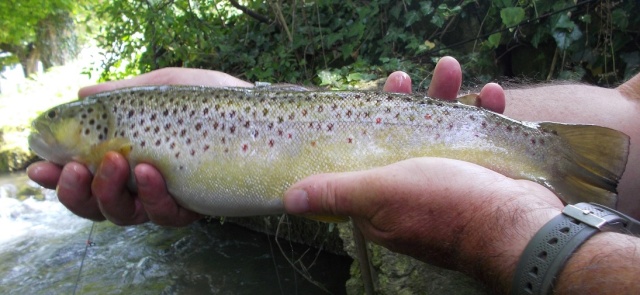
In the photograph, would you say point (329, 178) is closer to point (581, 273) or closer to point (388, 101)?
point (388, 101)

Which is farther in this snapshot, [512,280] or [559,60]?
[559,60]

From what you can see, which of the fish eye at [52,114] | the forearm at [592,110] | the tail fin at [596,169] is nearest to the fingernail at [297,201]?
the tail fin at [596,169]

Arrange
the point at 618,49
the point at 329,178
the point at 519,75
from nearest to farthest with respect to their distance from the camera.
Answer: the point at 329,178
the point at 618,49
the point at 519,75

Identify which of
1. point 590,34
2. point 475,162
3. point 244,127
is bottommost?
point 475,162

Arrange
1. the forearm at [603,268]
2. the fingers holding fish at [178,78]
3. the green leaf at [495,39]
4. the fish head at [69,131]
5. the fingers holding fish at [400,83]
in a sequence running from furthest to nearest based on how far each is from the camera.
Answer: the green leaf at [495,39] → the fingers holding fish at [178,78] → the fingers holding fish at [400,83] → the fish head at [69,131] → the forearm at [603,268]

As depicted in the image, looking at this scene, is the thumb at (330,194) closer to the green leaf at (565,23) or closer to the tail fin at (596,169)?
the tail fin at (596,169)

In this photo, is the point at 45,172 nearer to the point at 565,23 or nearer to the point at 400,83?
the point at 400,83

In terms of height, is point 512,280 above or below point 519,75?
below

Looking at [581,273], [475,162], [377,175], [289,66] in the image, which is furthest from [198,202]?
[289,66]
